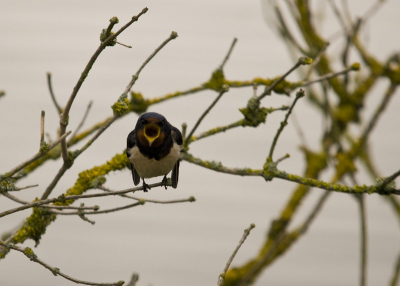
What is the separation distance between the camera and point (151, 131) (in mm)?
2424

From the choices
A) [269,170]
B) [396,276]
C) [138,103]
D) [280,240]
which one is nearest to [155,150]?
[138,103]

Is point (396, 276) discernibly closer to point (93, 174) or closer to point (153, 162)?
point (153, 162)

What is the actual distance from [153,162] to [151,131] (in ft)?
0.63

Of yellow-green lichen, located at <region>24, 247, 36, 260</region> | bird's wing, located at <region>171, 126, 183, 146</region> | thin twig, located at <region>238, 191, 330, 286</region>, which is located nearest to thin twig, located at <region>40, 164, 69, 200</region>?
yellow-green lichen, located at <region>24, 247, 36, 260</region>

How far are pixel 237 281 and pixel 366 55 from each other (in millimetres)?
2237

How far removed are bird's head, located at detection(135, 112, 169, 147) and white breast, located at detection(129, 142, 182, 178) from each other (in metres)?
0.07

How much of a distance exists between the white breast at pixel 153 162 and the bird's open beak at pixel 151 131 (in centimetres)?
14

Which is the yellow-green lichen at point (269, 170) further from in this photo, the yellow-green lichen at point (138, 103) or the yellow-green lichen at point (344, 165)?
the yellow-green lichen at point (344, 165)

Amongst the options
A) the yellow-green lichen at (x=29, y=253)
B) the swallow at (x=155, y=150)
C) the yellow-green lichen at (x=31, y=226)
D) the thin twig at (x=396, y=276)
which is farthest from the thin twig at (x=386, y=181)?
the thin twig at (x=396, y=276)

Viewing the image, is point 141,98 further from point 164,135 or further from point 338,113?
point 338,113

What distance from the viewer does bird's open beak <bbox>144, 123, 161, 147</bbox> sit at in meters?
2.36

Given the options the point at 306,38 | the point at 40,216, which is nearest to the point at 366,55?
the point at 306,38

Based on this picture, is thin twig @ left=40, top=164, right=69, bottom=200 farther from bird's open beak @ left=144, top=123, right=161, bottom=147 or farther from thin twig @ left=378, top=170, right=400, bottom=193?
thin twig @ left=378, top=170, right=400, bottom=193

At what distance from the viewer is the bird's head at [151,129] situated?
232 centimetres
